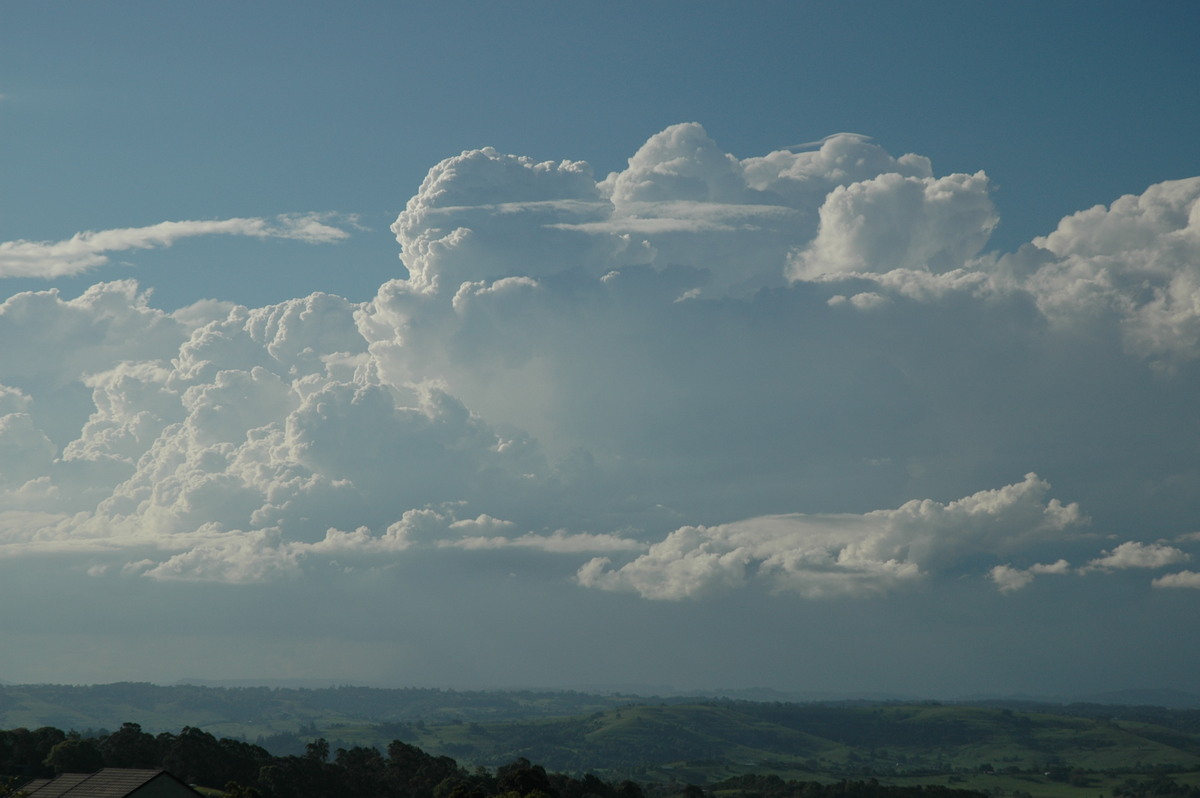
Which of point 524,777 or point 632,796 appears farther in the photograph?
point 632,796

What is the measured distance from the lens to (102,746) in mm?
196375

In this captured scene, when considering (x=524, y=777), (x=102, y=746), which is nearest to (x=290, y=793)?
(x=102, y=746)

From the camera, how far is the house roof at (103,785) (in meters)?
115

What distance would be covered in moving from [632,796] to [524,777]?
4402 centimetres

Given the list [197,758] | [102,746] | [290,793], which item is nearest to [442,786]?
[290,793]

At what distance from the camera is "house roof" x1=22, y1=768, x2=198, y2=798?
4523 inches

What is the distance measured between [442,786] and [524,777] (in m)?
32.6

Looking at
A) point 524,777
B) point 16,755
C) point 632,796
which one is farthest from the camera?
point 632,796

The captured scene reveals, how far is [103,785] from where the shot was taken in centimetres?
11662

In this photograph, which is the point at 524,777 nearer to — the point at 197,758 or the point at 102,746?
the point at 197,758

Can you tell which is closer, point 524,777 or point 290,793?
point 524,777

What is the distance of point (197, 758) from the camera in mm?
195125

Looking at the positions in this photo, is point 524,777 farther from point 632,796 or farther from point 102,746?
point 102,746

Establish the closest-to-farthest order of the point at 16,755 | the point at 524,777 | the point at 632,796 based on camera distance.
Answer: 1. the point at 524,777
2. the point at 16,755
3. the point at 632,796
